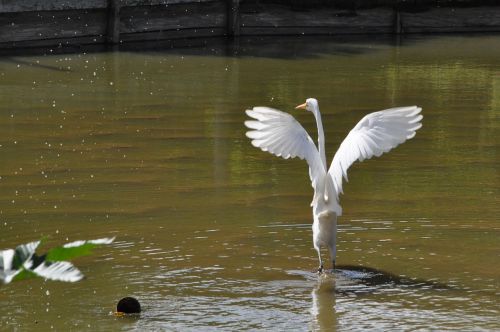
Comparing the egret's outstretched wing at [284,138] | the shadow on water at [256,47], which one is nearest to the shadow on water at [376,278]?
the egret's outstretched wing at [284,138]

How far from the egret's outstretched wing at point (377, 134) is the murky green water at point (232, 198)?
79 centimetres

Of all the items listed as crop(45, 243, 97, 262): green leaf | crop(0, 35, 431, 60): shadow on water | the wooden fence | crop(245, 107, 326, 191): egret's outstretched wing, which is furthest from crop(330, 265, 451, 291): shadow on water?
the wooden fence

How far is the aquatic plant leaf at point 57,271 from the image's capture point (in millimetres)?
3430

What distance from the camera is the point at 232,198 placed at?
1021cm

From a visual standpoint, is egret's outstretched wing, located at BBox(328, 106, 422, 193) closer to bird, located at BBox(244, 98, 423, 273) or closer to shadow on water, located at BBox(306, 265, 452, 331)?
bird, located at BBox(244, 98, 423, 273)

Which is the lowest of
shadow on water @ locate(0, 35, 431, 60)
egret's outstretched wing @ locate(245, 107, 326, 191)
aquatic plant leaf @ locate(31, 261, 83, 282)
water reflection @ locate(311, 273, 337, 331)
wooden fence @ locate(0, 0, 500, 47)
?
water reflection @ locate(311, 273, 337, 331)

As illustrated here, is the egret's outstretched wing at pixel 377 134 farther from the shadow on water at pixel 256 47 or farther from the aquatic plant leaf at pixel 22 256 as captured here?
the shadow on water at pixel 256 47

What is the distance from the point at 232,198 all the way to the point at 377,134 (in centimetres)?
228

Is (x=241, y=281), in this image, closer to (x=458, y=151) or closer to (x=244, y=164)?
(x=244, y=164)

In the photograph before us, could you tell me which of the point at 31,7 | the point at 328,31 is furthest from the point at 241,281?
the point at 328,31

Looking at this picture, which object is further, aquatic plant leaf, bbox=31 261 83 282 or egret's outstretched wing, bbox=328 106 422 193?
egret's outstretched wing, bbox=328 106 422 193

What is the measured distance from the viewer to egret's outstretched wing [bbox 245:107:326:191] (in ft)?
26.7

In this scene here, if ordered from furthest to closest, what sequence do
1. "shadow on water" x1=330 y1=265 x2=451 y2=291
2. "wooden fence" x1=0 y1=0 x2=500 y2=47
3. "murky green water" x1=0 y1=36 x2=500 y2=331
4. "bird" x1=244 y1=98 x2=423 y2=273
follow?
1. "wooden fence" x1=0 y1=0 x2=500 y2=47
2. "bird" x1=244 y1=98 x2=423 y2=273
3. "shadow on water" x1=330 y1=265 x2=451 y2=291
4. "murky green water" x1=0 y1=36 x2=500 y2=331

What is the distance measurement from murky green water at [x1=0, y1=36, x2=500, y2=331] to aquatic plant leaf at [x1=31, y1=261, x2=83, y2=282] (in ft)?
11.7
